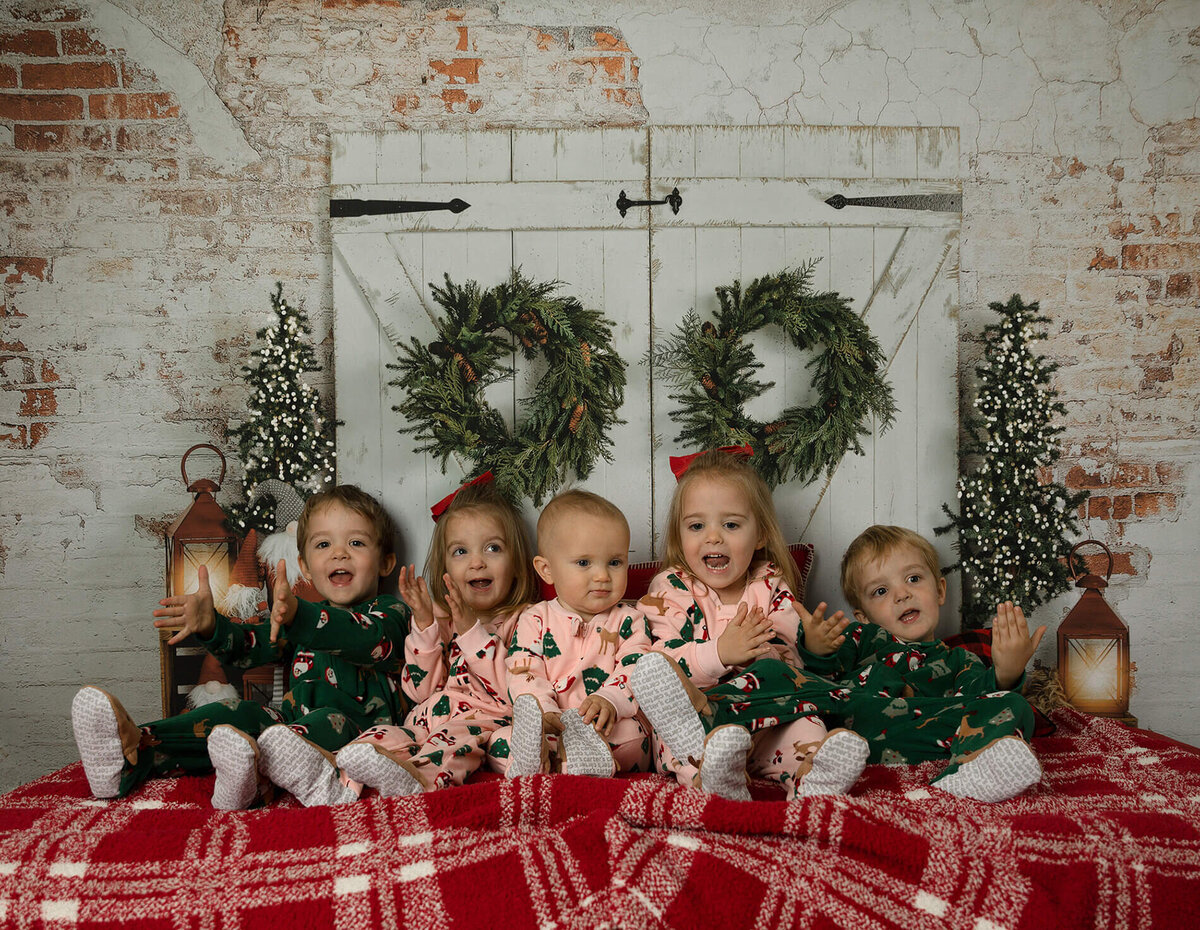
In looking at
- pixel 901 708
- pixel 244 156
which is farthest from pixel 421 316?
pixel 901 708

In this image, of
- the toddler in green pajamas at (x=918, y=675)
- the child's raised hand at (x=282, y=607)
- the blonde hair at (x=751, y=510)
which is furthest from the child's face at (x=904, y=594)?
the child's raised hand at (x=282, y=607)

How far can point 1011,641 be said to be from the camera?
207 centimetres

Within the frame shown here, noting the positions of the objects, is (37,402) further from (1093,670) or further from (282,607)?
(1093,670)

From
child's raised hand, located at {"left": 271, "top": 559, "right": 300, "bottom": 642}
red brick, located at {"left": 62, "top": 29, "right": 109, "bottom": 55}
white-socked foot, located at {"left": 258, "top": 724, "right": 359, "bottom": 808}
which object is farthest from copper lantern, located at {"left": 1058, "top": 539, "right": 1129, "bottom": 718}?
red brick, located at {"left": 62, "top": 29, "right": 109, "bottom": 55}

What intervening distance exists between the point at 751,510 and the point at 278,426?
154 centimetres

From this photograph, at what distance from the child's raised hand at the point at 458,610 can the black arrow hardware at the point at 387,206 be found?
4.24ft

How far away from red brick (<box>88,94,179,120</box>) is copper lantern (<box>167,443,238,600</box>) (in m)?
1.22

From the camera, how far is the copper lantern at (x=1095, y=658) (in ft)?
8.75

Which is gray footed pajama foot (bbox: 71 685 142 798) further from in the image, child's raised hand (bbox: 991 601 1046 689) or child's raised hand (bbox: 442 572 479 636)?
child's raised hand (bbox: 991 601 1046 689)

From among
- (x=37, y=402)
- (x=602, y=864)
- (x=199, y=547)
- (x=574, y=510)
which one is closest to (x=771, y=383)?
(x=574, y=510)

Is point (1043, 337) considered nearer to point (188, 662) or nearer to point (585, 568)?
point (585, 568)

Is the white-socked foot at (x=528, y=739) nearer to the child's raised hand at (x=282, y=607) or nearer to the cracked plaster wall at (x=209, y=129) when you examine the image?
the child's raised hand at (x=282, y=607)

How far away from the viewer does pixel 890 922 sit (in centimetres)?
138

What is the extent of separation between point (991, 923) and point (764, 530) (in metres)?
1.33
